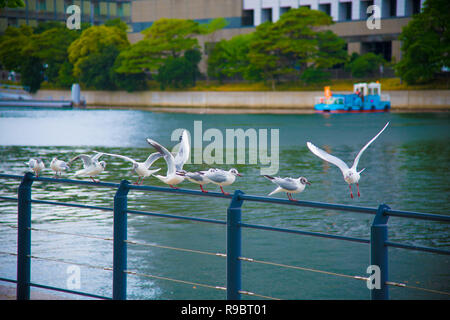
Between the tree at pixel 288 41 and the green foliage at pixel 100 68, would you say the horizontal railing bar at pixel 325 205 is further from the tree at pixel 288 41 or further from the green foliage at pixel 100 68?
the green foliage at pixel 100 68

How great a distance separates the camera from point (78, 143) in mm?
33281

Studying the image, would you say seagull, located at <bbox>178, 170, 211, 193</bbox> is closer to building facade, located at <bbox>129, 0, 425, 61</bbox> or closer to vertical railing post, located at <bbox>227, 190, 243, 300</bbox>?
vertical railing post, located at <bbox>227, 190, 243, 300</bbox>

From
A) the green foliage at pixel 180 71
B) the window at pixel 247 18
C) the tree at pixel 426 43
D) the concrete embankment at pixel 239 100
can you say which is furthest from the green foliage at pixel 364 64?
the window at pixel 247 18

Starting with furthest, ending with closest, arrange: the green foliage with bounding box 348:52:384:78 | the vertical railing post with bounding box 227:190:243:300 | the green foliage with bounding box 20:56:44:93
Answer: the green foliage with bounding box 20:56:44:93 < the green foliage with bounding box 348:52:384:78 < the vertical railing post with bounding box 227:190:243:300

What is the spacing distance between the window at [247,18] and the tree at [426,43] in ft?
94.4

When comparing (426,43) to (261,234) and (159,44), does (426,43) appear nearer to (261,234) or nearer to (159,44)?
(159,44)

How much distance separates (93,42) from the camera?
279ft

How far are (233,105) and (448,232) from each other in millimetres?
60519

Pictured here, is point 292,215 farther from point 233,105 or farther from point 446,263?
point 233,105

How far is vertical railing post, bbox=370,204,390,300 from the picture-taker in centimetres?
406

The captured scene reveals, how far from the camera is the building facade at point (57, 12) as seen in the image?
355 feet

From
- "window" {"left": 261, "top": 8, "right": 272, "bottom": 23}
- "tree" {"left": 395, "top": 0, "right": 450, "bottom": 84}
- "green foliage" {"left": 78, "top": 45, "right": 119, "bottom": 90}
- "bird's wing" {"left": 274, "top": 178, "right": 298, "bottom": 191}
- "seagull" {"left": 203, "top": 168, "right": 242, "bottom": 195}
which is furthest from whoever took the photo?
"window" {"left": 261, "top": 8, "right": 272, "bottom": 23}

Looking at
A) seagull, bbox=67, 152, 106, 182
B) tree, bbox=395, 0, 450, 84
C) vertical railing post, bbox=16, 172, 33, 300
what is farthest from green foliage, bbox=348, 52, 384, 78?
vertical railing post, bbox=16, 172, 33, 300

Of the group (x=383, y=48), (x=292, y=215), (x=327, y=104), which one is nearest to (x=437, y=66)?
(x=327, y=104)
